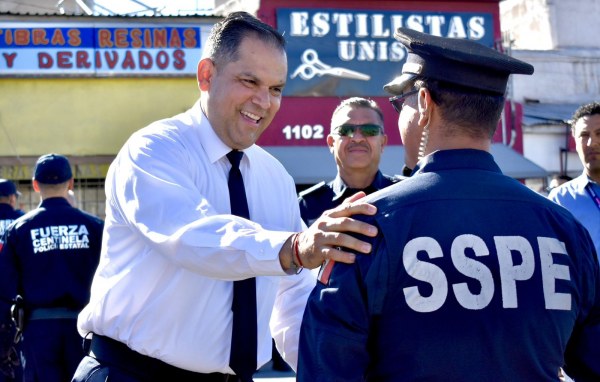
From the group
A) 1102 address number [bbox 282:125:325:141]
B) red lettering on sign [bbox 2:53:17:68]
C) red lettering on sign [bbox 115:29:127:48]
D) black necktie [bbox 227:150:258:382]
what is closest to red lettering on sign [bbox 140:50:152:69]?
red lettering on sign [bbox 115:29:127:48]

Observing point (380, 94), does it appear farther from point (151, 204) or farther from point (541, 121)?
point (151, 204)

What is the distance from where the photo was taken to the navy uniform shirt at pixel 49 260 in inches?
287

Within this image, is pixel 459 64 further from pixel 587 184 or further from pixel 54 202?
pixel 54 202

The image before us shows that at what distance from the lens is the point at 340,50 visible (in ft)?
57.2

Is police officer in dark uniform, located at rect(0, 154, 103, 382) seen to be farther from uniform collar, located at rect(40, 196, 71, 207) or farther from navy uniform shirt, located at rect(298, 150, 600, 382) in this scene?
navy uniform shirt, located at rect(298, 150, 600, 382)

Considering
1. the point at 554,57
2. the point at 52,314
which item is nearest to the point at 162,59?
the point at 554,57

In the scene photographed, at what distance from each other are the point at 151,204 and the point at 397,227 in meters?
0.93

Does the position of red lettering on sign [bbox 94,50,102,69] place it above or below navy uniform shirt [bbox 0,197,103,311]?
above

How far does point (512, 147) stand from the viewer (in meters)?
19.5

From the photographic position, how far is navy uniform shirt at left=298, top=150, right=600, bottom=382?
2.63 meters

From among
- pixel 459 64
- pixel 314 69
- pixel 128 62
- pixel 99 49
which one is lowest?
pixel 459 64

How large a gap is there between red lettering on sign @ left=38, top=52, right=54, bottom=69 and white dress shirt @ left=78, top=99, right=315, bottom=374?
44.2 ft

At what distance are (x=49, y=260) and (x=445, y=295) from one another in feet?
16.9

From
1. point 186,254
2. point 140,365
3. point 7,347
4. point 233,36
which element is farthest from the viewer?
point 7,347
